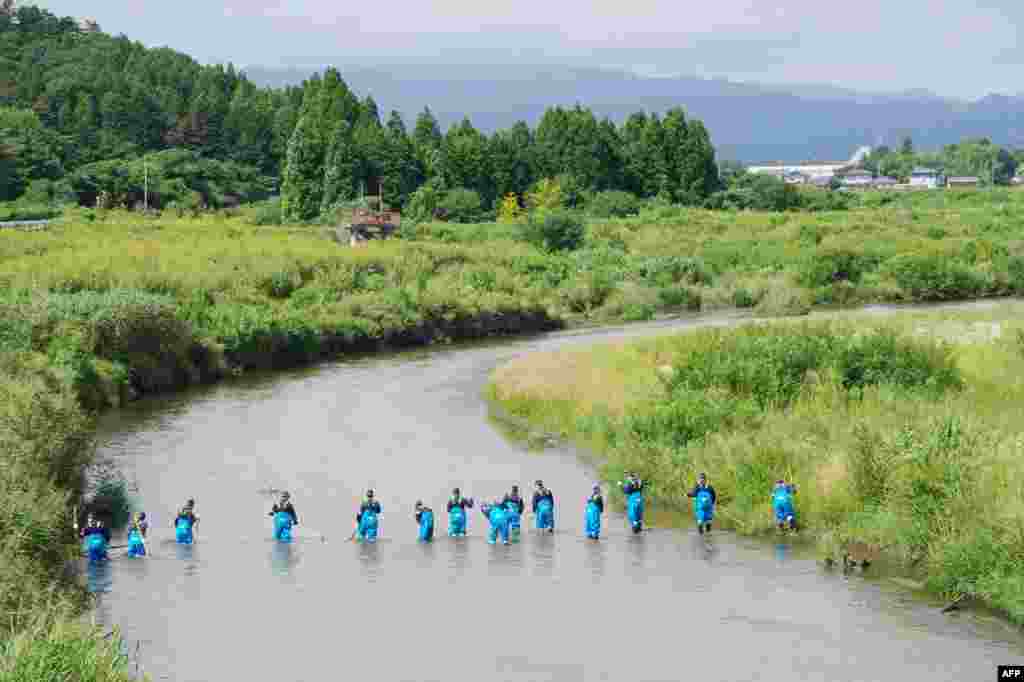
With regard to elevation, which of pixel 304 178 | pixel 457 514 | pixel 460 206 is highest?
pixel 304 178

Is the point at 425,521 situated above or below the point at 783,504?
below

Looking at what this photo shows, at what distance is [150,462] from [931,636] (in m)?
23.9

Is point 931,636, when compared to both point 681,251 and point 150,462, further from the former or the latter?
point 681,251

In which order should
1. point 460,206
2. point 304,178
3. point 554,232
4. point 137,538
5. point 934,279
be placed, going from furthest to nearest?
point 460,206, point 304,178, point 554,232, point 934,279, point 137,538

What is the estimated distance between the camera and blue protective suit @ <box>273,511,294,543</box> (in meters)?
31.5

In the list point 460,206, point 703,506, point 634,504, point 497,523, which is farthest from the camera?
point 460,206

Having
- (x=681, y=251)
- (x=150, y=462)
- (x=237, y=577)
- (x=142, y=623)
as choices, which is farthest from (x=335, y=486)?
(x=681, y=251)

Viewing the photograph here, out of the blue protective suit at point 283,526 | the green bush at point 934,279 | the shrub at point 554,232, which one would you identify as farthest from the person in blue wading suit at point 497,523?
the shrub at point 554,232

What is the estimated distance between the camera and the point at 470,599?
27188mm

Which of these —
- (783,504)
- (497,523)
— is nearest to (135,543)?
(497,523)

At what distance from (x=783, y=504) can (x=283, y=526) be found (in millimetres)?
10891

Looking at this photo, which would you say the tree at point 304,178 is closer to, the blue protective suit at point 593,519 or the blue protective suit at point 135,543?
the blue protective suit at point 135,543

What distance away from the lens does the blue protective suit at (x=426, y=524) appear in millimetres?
31562

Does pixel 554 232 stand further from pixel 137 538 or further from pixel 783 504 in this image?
pixel 137 538
